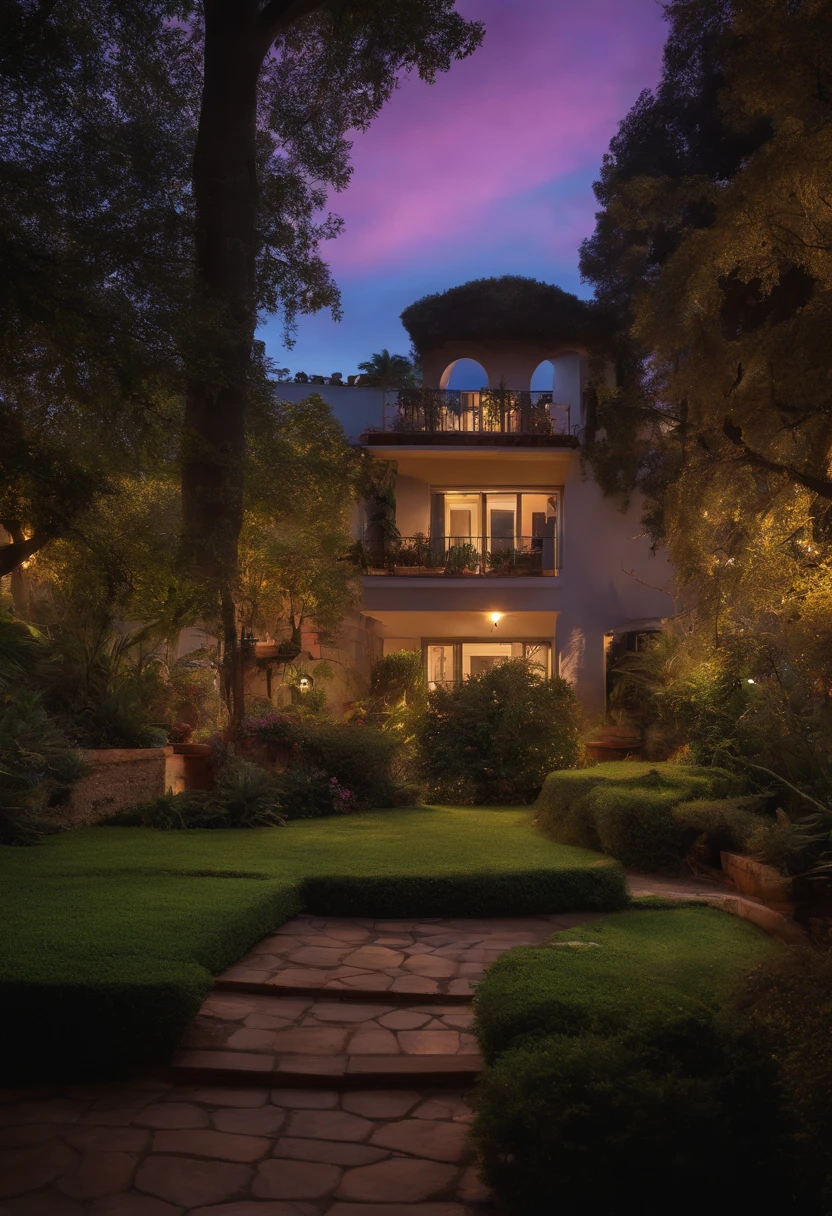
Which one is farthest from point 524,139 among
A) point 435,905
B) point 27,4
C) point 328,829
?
point 435,905

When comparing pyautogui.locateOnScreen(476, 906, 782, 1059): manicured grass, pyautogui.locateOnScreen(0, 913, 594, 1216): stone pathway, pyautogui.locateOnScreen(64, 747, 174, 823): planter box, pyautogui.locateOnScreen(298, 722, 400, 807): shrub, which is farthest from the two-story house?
pyautogui.locateOnScreen(0, 913, 594, 1216): stone pathway

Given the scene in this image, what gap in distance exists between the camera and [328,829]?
10922 millimetres

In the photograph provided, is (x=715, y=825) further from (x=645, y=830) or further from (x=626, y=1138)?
(x=626, y=1138)

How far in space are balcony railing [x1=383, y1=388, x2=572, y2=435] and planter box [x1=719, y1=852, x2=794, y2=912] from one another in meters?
13.6

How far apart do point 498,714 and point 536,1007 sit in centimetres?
1049

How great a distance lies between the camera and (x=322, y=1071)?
181 inches

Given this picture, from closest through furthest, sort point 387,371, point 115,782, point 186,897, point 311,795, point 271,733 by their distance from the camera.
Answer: point 186,897
point 115,782
point 311,795
point 271,733
point 387,371

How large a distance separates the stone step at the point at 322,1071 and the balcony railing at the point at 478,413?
17.0 metres

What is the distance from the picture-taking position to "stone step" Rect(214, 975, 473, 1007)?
5.62 m

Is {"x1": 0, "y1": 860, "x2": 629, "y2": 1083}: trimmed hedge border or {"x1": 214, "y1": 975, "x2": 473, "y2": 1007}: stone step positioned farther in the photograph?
{"x1": 214, "y1": 975, "x2": 473, "y2": 1007}: stone step

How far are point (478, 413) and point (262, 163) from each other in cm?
820

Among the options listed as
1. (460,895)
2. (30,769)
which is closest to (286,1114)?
(460,895)

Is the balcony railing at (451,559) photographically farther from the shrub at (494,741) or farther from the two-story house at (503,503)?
the shrub at (494,741)

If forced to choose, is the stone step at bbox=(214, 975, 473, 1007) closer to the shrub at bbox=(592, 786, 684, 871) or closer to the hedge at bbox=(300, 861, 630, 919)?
the hedge at bbox=(300, 861, 630, 919)
